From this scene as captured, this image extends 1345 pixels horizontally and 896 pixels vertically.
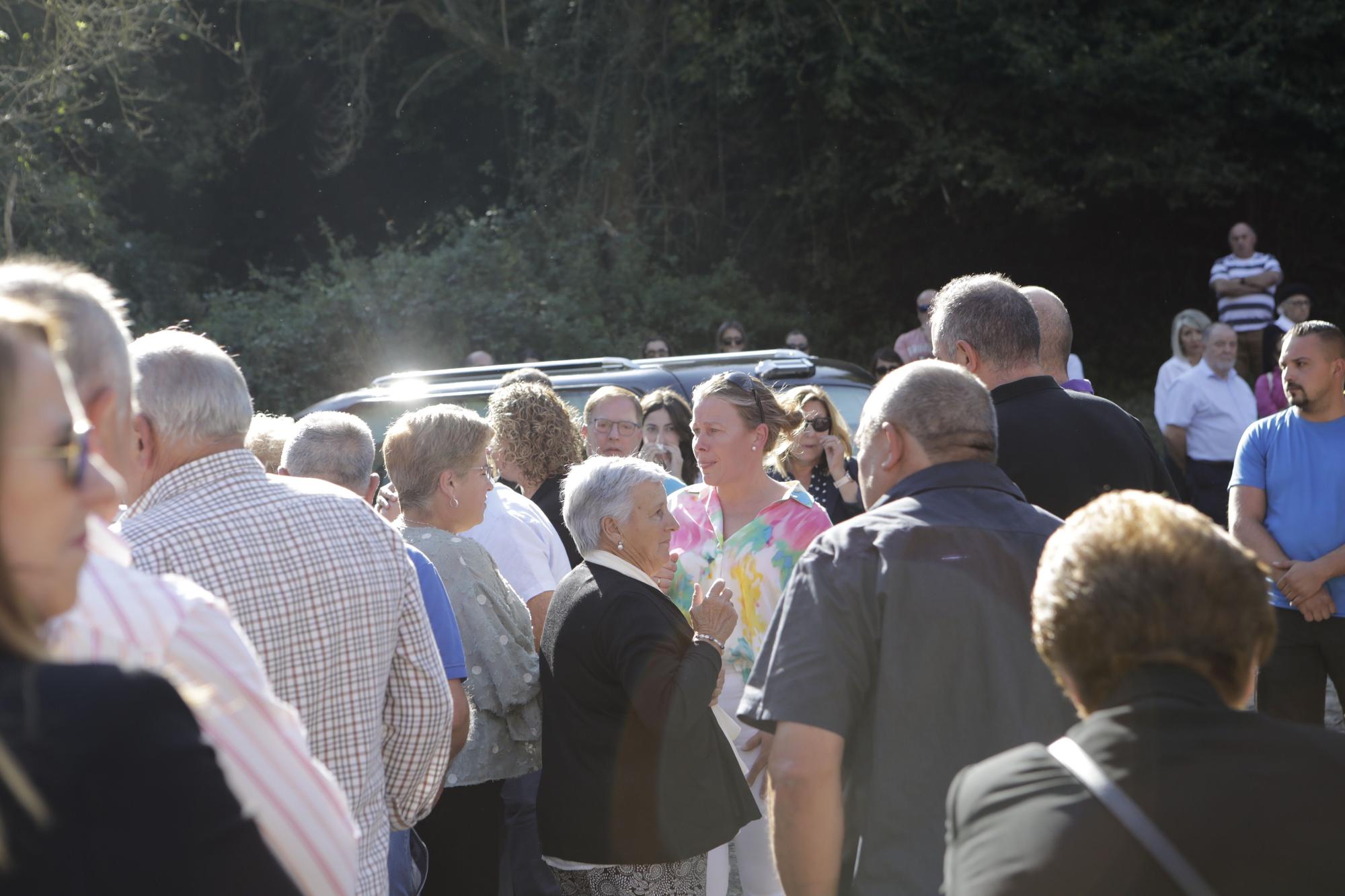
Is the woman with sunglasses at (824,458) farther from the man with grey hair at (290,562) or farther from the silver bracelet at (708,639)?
the man with grey hair at (290,562)

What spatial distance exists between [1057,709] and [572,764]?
5.49ft

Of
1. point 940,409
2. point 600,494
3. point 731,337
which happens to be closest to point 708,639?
point 600,494

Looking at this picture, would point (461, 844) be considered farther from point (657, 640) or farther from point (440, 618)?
point (440, 618)

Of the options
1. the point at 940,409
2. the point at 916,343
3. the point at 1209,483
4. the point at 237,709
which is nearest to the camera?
the point at 237,709

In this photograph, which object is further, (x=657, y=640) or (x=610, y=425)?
(x=610, y=425)

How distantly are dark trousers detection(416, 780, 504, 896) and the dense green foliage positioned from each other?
11.5 m

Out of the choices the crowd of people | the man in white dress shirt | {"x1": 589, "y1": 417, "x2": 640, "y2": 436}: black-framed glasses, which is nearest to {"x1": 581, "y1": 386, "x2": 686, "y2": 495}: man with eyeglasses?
{"x1": 589, "y1": 417, "x2": 640, "y2": 436}: black-framed glasses

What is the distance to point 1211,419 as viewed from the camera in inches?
405

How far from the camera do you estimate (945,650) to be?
2748mm

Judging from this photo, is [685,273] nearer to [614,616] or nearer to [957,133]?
[957,133]

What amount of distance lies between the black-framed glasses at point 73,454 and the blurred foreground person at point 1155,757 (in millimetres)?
1198

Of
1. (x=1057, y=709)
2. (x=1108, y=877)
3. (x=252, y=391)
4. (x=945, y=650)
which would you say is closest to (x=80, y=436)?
(x=1108, y=877)

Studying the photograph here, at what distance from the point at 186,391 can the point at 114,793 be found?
5.13 ft

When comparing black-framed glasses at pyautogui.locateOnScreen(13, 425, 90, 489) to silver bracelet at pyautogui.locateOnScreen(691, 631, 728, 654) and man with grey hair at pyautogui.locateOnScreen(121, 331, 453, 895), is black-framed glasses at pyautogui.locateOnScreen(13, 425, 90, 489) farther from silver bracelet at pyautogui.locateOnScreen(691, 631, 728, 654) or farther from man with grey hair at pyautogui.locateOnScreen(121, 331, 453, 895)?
silver bracelet at pyautogui.locateOnScreen(691, 631, 728, 654)
